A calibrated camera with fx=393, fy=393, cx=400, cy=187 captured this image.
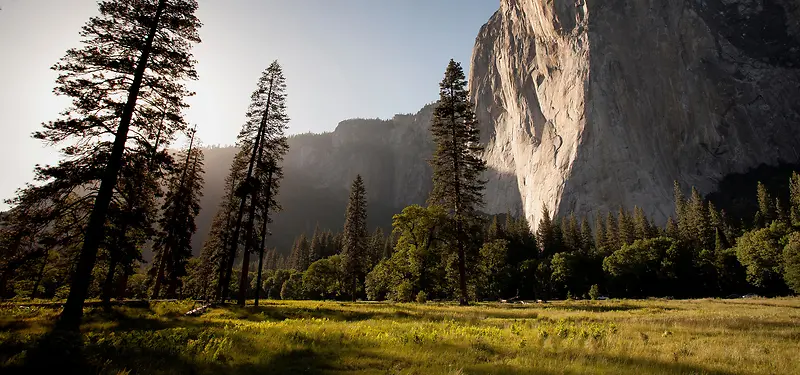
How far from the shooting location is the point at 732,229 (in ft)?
272

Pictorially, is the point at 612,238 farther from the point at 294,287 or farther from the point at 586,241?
the point at 294,287

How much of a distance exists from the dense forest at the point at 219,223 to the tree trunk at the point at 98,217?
0.13 feet

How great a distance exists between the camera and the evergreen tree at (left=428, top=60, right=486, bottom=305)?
84.0ft

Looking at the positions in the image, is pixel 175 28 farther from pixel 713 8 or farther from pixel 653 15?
pixel 713 8

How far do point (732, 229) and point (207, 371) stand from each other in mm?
106131

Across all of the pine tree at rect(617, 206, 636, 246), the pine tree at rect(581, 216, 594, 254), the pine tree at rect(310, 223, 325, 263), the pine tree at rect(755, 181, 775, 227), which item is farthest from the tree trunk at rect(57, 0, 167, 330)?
the pine tree at rect(755, 181, 775, 227)

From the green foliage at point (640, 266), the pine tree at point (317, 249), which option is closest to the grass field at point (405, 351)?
the green foliage at point (640, 266)

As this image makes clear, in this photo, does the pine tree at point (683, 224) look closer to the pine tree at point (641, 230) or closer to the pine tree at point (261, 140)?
the pine tree at point (641, 230)

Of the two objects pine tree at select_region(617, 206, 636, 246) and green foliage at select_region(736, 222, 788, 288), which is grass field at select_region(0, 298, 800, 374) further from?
pine tree at select_region(617, 206, 636, 246)

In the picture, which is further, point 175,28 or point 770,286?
point 770,286

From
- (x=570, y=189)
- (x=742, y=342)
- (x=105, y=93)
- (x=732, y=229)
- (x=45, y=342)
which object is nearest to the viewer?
Result: (x=45, y=342)

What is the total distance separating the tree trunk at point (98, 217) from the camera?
1212 cm

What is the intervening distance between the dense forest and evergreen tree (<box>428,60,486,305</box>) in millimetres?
98

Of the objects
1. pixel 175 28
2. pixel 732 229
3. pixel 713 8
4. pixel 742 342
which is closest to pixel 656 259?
pixel 732 229
